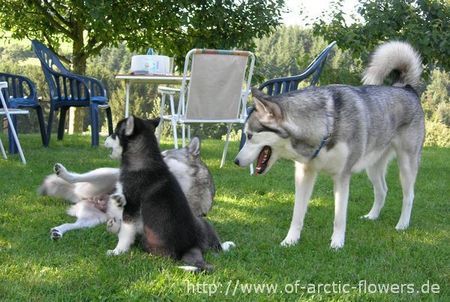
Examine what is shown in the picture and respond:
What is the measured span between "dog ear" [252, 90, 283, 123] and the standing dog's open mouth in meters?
0.20

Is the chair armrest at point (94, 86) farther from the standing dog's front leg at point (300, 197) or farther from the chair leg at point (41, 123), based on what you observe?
the standing dog's front leg at point (300, 197)

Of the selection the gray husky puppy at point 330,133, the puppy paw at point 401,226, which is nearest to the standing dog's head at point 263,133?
the gray husky puppy at point 330,133

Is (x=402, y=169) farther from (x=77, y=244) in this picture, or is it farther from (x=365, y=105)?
(x=77, y=244)

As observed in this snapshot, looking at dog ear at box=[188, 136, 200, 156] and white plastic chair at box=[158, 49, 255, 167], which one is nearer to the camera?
dog ear at box=[188, 136, 200, 156]

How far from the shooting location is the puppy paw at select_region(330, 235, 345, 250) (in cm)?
353

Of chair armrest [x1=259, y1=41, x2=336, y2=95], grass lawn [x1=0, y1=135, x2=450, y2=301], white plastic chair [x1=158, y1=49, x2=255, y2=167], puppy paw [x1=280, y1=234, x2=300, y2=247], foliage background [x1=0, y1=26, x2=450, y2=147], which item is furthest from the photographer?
foliage background [x1=0, y1=26, x2=450, y2=147]

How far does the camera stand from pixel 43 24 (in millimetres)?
13781

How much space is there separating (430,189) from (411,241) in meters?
2.25

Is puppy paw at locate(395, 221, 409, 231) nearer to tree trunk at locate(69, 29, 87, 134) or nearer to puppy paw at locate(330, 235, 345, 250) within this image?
puppy paw at locate(330, 235, 345, 250)

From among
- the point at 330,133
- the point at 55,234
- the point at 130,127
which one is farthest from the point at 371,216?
the point at 55,234

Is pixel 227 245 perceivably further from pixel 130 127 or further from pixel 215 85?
pixel 215 85

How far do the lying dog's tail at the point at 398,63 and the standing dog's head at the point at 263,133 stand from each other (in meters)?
1.57

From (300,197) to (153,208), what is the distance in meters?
1.16

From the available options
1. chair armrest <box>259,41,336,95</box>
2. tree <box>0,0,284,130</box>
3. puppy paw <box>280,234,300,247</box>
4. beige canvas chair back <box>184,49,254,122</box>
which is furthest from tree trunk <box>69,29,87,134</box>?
puppy paw <box>280,234,300,247</box>
